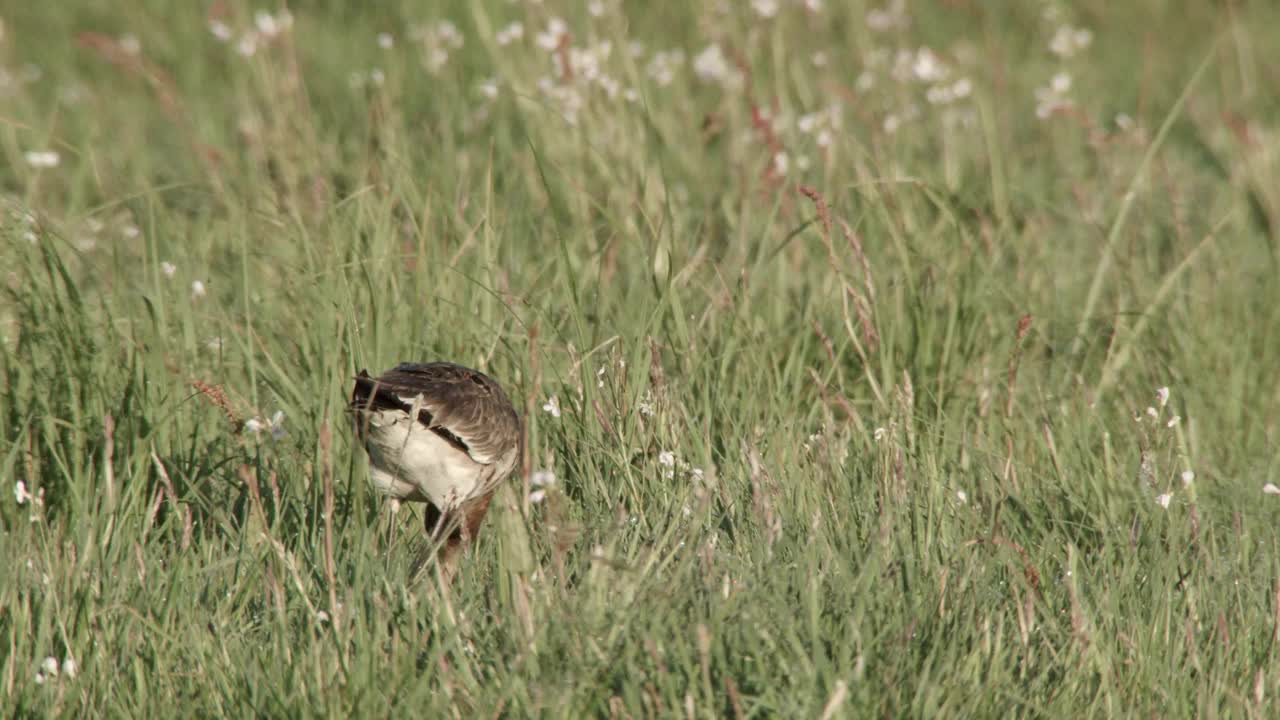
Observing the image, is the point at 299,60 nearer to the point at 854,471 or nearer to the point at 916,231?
the point at 916,231

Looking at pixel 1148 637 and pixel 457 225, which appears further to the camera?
pixel 457 225

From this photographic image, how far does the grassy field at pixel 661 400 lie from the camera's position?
2762mm

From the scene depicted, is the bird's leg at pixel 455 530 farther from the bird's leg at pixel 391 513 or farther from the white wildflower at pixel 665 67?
the white wildflower at pixel 665 67

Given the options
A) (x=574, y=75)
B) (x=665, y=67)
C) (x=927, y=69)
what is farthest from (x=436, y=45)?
(x=927, y=69)

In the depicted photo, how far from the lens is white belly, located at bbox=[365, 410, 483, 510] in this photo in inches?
129

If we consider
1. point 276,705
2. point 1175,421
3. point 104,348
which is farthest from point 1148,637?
point 104,348

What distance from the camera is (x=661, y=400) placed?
12.0 feet

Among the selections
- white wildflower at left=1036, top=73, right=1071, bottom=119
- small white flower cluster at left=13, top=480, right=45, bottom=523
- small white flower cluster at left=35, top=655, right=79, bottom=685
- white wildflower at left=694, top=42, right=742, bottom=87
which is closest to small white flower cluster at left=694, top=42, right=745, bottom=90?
white wildflower at left=694, top=42, right=742, bottom=87

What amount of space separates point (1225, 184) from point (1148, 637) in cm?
391

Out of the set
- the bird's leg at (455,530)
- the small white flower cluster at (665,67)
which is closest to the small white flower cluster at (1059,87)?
the small white flower cluster at (665,67)

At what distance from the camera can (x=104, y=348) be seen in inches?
155

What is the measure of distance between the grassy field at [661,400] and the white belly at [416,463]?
4.5 inches

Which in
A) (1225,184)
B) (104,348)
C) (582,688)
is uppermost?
(104,348)

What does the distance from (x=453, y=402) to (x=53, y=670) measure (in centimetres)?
98
